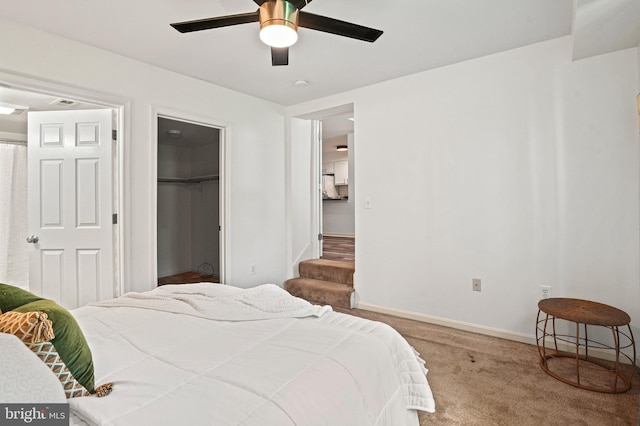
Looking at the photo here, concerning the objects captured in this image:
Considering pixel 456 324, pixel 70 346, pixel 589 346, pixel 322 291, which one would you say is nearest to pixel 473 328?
pixel 456 324

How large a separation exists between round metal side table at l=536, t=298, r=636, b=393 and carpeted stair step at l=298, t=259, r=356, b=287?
198cm

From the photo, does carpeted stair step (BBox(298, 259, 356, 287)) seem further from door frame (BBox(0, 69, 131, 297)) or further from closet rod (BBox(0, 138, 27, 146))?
closet rod (BBox(0, 138, 27, 146))

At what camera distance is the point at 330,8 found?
7.06 ft

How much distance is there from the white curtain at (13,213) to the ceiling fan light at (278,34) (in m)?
4.00

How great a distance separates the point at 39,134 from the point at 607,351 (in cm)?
504

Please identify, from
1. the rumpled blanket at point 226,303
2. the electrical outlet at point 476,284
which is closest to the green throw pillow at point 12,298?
the rumpled blanket at point 226,303

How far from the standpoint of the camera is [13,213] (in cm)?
389

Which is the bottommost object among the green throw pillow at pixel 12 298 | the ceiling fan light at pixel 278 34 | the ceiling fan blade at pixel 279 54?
the green throw pillow at pixel 12 298

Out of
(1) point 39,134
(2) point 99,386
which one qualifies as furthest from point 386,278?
(1) point 39,134

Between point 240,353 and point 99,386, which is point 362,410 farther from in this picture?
point 99,386

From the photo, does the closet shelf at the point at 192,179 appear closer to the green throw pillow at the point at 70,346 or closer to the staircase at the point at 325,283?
the staircase at the point at 325,283

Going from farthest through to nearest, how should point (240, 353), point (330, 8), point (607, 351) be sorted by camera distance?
1. point (607, 351)
2. point (330, 8)
3. point (240, 353)

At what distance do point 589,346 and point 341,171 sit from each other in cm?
610

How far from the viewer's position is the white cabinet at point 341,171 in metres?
7.82
